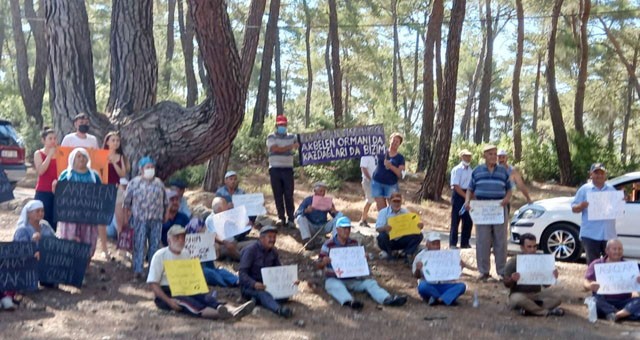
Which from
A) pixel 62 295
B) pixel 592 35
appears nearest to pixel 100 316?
pixel 62 295

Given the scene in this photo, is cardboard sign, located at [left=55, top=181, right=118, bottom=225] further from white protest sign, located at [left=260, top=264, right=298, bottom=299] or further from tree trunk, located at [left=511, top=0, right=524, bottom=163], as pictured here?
tree trunk, located at [left=511, top=0, right=524, bottom=163]

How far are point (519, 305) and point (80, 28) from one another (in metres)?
7.49

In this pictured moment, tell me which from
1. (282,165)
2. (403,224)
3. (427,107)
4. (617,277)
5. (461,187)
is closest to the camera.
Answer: (617,277)

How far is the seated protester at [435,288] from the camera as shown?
33.2 ft

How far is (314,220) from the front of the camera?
40.9ft

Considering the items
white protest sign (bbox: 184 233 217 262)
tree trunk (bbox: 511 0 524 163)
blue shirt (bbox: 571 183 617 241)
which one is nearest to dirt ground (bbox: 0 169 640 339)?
white protest sign (bbox: 184 233 217 262)

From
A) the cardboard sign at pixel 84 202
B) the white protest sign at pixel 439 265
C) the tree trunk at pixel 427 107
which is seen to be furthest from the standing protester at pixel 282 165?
the tree trunk at pixel 427 107

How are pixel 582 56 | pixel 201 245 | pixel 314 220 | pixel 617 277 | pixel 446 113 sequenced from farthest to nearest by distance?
pixel 582 56 < pixel 446 113 < pixel 314 220 < pixel 201 245 < pixel 617 277

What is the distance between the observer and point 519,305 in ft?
32.0

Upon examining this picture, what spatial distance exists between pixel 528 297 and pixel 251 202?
4025mm

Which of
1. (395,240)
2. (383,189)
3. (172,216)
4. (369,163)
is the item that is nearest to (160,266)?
(172,216)

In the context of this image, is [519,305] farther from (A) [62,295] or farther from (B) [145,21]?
(B) [145,21]

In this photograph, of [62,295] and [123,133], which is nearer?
[62,295]

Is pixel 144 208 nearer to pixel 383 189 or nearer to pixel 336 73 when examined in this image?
pixel 383 189
